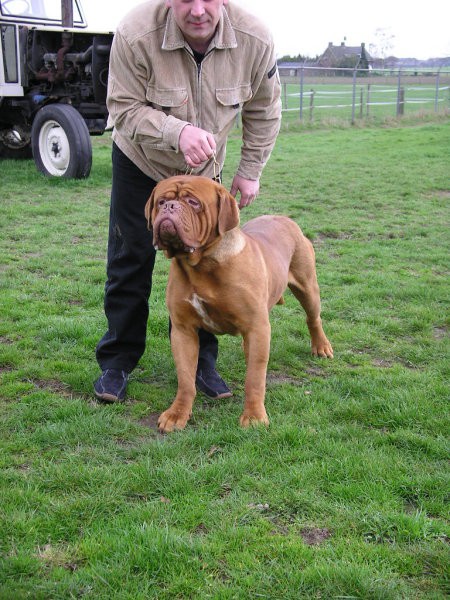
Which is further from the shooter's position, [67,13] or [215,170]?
[67,13]

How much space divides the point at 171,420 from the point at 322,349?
1.50 m

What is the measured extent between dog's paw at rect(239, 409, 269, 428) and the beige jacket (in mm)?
1374

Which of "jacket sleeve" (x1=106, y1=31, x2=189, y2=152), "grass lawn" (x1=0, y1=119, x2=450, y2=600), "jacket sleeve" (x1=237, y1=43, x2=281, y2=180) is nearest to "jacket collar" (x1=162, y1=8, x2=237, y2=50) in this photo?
"jacket sleeve" (x1=106, y1=31, x2=189, y2=152)

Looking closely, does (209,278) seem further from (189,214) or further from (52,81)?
(52,81)

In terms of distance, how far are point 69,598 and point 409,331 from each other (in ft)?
12.1

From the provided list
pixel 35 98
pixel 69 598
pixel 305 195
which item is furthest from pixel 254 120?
pixel 35 98

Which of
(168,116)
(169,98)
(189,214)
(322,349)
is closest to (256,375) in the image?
(189,214)

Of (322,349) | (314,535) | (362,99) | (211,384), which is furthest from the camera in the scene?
(362,99)

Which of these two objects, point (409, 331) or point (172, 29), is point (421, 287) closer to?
point (409, 331)

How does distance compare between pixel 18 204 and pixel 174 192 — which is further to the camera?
pixel 18 204

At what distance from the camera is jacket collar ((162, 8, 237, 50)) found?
362 cm

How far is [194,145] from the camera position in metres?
3.46

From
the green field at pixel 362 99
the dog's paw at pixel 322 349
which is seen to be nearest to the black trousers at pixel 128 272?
the dog's paw at pixel 322 349

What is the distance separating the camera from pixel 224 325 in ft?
12.8
